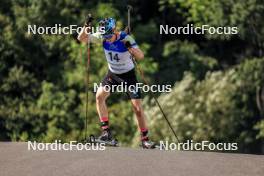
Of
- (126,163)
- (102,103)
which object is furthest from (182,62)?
(126,163)

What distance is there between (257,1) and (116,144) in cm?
1454

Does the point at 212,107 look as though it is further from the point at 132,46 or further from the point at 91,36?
the point at 132,46

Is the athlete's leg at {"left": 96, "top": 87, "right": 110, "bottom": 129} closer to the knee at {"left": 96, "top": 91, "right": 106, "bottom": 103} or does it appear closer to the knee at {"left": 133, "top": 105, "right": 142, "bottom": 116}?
the knee at {"left": 96, "top": 91, "right": 106, "bottom": 103}

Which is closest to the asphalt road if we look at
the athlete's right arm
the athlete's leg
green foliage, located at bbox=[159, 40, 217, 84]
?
the athlete's leg

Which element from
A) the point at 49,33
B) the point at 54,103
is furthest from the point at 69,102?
the point at 49,33

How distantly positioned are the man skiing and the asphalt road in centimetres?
123

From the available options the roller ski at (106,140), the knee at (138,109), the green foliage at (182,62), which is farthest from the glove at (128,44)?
the green foliage at (182,62)

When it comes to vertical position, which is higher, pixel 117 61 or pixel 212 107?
pixel 117 61

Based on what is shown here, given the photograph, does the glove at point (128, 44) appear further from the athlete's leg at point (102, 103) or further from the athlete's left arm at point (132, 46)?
the athlete's leg at point (102, 103)

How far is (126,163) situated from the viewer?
10.8 m

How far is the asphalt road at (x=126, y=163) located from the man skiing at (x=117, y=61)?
1228 millimetres

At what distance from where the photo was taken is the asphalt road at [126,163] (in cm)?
1030

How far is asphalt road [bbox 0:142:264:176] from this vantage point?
10297 millimetres

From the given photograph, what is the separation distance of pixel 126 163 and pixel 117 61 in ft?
8.38
